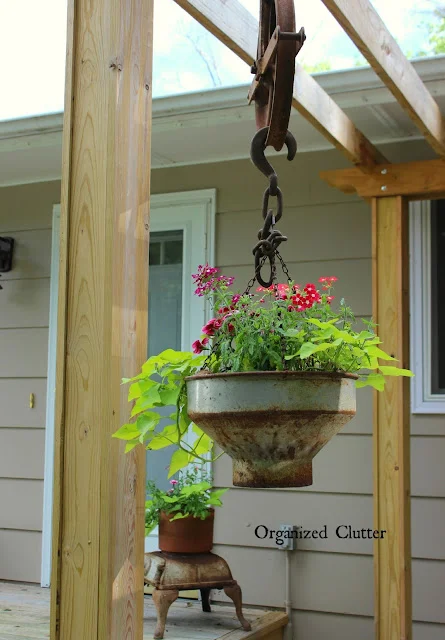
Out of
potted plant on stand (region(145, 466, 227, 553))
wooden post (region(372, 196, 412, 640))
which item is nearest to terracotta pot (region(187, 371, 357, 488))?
wooden post (region(372, 196, 412, 640))

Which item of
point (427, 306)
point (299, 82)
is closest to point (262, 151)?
point (299, 82)

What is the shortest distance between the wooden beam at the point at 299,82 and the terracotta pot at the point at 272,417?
1.41m

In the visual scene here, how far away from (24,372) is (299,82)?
264 centimetres

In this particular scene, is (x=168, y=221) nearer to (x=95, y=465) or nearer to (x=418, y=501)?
(x=418, y=501)

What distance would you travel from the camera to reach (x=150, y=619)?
13.0 ft

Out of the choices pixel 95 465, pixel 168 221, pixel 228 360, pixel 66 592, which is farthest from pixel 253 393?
pixel 168 221

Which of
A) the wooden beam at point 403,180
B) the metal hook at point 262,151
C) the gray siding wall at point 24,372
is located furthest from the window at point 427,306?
the metal hook at point 262,151

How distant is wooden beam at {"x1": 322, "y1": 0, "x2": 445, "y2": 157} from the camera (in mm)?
2686

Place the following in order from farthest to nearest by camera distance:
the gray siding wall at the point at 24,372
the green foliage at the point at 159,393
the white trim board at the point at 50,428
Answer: the gray siding wall at the point at 24,372 → the white trim board at the point at 50,428 → the green foliage at the point at 159,393

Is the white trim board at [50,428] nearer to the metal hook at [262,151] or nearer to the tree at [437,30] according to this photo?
the metal hook at [262,151]

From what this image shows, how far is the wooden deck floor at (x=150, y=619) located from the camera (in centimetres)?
365

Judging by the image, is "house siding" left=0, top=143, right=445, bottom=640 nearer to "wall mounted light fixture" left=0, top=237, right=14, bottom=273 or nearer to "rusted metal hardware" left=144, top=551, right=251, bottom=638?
→ "wall mounted light fixture" left=0, top=237, right=14, bottom=273

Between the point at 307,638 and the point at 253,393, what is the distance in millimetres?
2987

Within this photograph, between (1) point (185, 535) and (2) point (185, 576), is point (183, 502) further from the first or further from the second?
(2) point (185, 576)
